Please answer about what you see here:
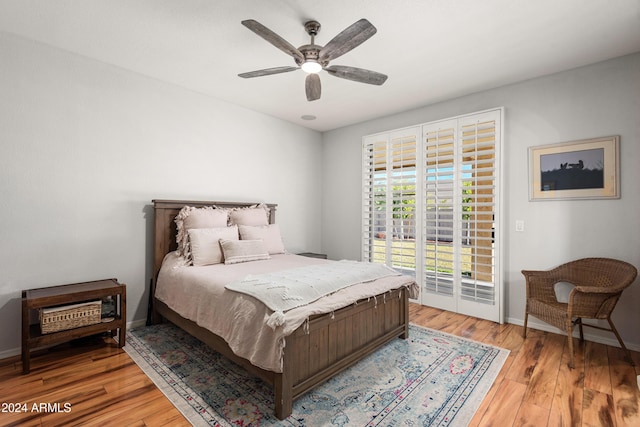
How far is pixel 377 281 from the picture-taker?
2.71m

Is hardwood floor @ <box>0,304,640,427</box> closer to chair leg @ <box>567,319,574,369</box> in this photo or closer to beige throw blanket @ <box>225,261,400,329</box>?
chair leg @ <box>567,319,574,369</box>

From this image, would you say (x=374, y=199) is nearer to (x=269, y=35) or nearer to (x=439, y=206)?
(x=439, y=206)

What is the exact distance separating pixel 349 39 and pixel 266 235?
239 cm

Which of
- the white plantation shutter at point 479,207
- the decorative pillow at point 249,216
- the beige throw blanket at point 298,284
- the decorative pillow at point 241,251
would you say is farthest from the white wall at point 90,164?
the white plantation shutter at point 479,207

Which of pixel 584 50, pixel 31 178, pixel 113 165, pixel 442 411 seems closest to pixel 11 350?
pixel 31 178

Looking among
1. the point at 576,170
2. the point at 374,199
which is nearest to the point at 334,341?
the point at 374,199

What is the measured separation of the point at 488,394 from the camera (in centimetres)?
209

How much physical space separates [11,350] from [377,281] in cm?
318

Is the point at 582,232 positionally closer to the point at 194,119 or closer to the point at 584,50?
the point at 584,50

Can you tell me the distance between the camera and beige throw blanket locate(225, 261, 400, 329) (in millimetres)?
1947

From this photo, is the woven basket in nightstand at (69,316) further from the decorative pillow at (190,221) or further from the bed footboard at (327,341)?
the decorative pillow at (190,221)

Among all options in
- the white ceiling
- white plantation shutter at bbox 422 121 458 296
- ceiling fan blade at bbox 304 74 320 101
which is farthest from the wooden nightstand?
white plantation shutter at bbox 422 121 458 296

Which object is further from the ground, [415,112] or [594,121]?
[415,112]

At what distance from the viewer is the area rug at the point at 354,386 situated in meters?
1.84
